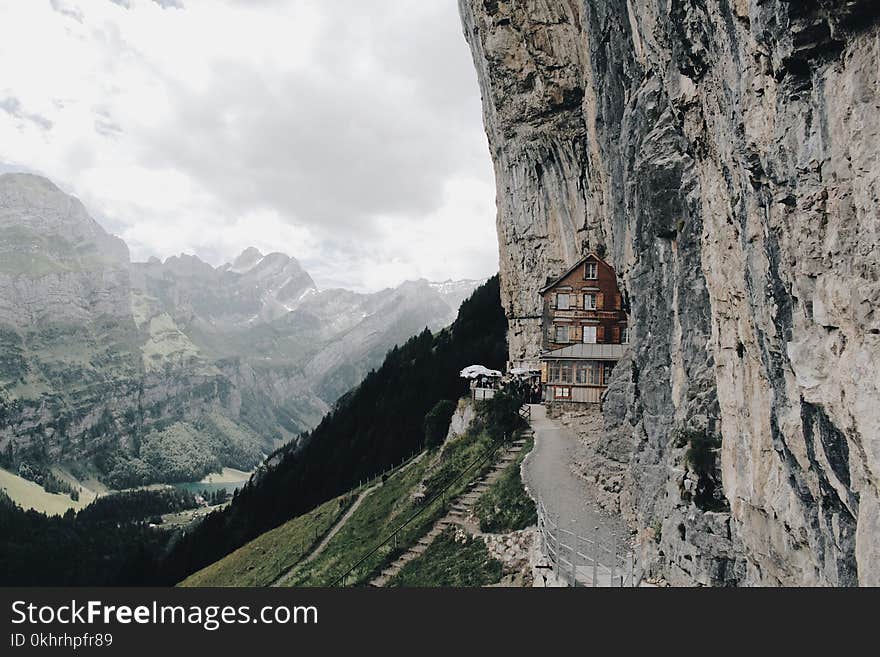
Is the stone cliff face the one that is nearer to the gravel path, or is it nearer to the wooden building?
the gravel path

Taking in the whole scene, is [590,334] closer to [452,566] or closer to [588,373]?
[588,373]

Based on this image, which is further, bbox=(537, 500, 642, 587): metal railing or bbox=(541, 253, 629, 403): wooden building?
bbox=(541, 253, 629, 403): wooden building

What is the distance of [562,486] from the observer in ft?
102

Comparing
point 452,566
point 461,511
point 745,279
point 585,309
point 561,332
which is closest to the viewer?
point 745,279

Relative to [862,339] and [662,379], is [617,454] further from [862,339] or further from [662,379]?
[862,339]

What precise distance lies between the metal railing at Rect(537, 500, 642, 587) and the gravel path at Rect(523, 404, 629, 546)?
50cm

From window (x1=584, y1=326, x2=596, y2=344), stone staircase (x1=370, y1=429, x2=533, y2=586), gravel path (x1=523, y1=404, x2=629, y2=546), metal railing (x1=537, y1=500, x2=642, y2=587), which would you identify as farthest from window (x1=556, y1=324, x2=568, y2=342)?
metal railing (x1=537, y1=500, x2=642, y2=587)

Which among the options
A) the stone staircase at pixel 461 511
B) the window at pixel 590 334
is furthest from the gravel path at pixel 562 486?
the window at pixel 590 334

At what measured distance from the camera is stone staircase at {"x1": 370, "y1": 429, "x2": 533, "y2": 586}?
30.5 meters

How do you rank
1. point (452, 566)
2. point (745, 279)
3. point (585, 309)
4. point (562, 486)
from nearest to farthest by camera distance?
point (745, 279) → point (452, 566) → point (562, 486) → point (585, 309)

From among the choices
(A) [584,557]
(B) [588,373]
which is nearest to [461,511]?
(A) [584,557]

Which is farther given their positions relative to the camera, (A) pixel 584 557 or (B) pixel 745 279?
(A) pixel 584 557

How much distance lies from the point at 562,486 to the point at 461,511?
17.2ft

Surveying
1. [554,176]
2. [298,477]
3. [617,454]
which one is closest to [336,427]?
[298,477]
